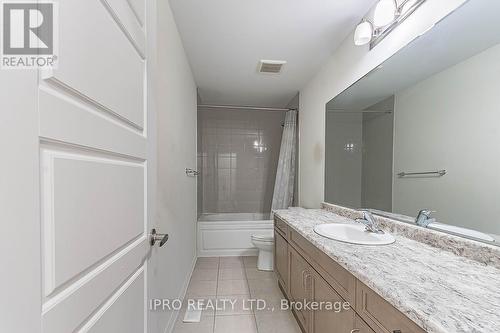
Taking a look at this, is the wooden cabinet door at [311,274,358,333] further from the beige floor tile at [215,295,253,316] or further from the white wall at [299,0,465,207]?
the white wall at [299,0,465,207]

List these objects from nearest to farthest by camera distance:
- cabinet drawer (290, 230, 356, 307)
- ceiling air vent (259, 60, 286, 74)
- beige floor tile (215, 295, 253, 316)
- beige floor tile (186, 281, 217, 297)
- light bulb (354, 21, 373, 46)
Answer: cabinet drawer (290, 230, 356, 307)
light bulb (354, 21, 373, 46)
beige floor tile (215, 295, 253, 316)
beige floor tile (186, 281, 217, 297)
ceiling air vent (259, 60, 286, 74)

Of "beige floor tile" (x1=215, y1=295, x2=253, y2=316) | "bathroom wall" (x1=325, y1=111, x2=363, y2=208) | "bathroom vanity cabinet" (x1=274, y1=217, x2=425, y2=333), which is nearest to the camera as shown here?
"bathroom vanity cabinet" (x1=274, y1=217, x2=425, y2=333)

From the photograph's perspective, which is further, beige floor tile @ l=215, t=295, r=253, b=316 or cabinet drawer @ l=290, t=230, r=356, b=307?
beige floor tile @ l=215, t=295, r=253, b=316

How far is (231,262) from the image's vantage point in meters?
3.07

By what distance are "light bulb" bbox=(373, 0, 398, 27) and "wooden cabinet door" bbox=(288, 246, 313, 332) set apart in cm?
164

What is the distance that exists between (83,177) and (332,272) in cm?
114

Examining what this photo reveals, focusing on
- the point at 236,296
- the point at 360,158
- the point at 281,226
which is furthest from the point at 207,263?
the point at 360,158

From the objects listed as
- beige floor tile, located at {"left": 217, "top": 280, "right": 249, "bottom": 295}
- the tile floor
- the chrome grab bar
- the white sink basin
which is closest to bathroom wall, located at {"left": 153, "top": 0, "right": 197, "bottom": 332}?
the tile floor

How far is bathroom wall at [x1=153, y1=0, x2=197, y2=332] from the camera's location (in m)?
1.48

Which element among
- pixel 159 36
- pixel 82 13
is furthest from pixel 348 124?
pixel 82 13

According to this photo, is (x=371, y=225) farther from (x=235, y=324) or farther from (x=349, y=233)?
(x=235, y=324)

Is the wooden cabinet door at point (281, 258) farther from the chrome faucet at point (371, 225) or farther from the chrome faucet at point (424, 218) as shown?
the chrome faucet at point (424, 218)

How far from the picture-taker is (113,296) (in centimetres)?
68

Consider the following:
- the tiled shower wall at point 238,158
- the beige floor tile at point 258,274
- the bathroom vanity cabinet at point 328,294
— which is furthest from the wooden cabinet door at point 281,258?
the tiled shower wall at point 238,158
